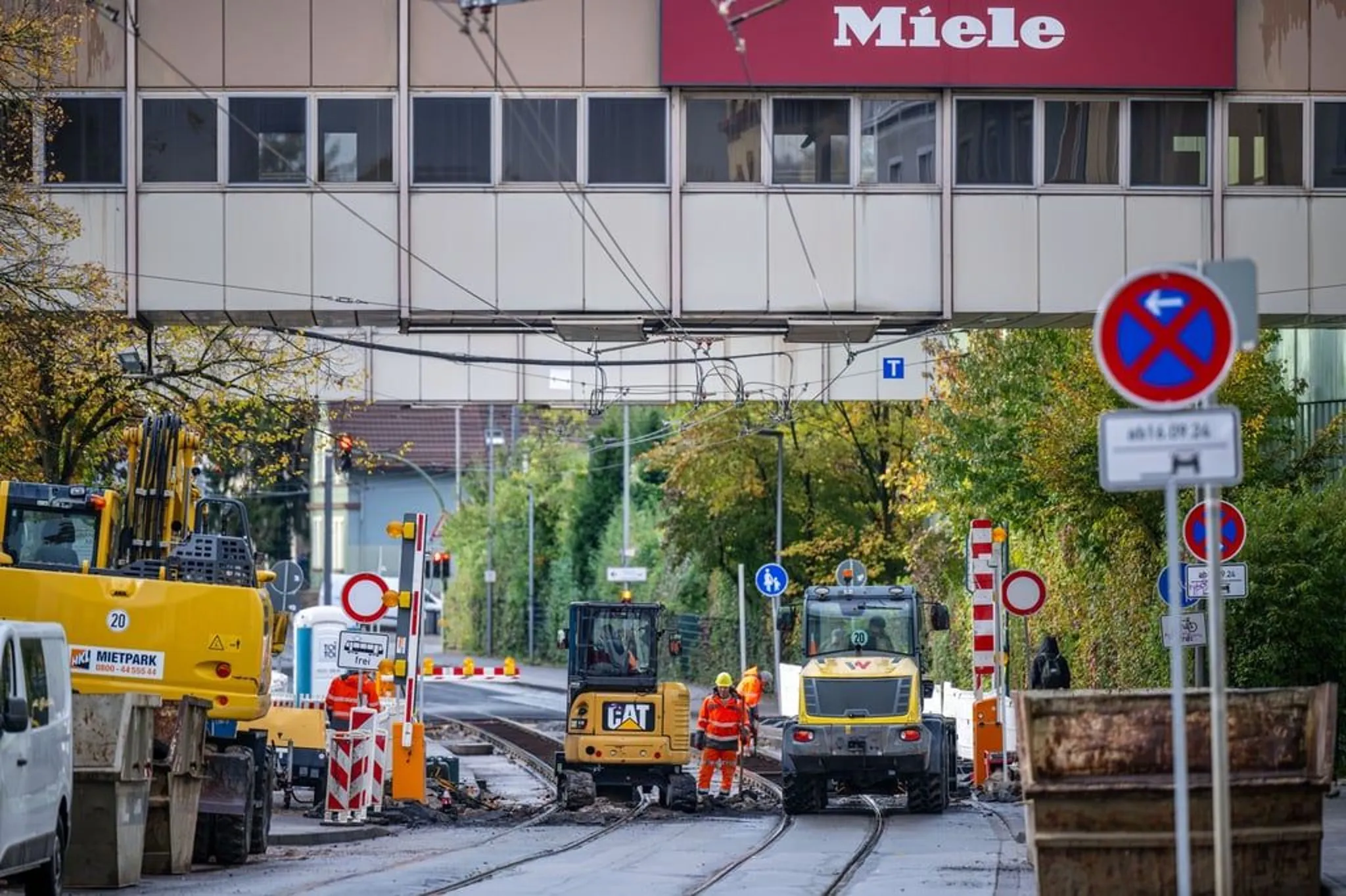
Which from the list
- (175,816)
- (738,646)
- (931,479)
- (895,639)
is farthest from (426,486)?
(175,816)

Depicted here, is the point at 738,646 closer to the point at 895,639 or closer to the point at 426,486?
the point at 895,639

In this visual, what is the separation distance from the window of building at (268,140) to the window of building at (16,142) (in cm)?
216

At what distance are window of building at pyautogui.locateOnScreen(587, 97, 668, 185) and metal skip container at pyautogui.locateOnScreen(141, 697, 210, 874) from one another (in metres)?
8.28

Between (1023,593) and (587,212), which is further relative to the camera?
(1023,593)

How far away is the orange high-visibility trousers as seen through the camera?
29359 millimetres

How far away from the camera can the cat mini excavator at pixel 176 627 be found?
20328 millimetres

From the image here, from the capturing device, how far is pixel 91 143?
25250 mm

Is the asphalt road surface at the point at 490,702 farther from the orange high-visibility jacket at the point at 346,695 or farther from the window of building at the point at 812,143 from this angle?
the window of building at the point at 812,143

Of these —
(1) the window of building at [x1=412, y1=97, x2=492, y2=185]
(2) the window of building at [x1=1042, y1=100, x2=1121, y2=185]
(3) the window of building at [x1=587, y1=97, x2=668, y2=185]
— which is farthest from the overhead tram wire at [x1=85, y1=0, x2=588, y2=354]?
(2) the window of building at [x1=1042, y1=100, x2=1121, y2=185]

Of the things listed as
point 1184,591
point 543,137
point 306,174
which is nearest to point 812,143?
point 543,137

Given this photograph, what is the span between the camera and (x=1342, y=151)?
25.4m

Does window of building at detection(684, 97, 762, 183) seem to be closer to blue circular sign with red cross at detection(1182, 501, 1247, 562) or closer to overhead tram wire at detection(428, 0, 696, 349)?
overhead tram wire at detection(428, 0, 696, 349)

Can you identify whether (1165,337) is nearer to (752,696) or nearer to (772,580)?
(752,696)

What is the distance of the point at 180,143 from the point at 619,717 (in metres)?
8.91
